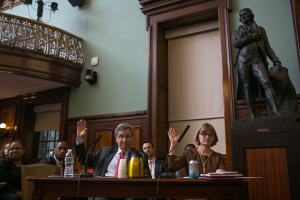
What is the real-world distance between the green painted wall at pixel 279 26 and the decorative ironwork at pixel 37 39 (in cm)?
308

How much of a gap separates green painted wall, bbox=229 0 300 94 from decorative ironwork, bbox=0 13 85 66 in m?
3.08

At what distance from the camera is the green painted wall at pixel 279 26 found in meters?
4.23

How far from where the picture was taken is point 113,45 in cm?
592

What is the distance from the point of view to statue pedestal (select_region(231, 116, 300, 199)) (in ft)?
8.83

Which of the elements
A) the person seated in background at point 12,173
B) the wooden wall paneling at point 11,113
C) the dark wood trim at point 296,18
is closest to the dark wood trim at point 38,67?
the wooden wall paneling at point 11,113

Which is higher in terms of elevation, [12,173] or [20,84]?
[20,84]

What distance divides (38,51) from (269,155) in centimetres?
435

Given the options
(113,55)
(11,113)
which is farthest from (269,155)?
(11,113)

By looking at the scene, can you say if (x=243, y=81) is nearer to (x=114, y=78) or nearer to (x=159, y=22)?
(x=159, y=22)

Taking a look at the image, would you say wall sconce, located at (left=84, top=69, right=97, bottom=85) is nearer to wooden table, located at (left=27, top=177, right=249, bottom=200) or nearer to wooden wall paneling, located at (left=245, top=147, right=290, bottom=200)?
wooden wall paneling, located at (left=245, top=147, right=290, bottom=200)

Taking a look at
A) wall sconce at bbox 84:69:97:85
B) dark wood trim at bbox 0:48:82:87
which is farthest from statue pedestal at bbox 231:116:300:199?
dark wood trim at bbox 0:48:82:87

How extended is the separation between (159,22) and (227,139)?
7.95 feet

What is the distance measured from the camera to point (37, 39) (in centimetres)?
552

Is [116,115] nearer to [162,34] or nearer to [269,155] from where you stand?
[162,34]
